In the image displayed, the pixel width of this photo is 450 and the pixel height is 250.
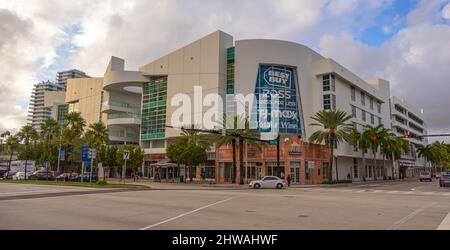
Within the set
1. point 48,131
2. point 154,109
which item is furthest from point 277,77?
point 48,131

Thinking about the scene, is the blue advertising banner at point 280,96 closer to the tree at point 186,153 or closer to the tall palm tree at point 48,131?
the tree at point 186,153

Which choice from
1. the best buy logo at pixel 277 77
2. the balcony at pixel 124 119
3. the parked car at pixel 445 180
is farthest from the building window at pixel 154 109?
the parked car at pixel 445 180

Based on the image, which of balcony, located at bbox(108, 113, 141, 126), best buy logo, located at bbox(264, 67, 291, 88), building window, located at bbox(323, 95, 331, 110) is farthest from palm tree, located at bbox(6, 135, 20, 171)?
building window, located at bbox(323, 95, 331, 110)

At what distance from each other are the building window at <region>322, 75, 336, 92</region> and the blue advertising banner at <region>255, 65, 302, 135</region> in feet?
19.9

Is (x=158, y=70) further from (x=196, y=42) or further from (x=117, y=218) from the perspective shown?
(x=117, y=218)

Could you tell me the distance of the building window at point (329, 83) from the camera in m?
65.1

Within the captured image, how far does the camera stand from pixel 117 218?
12.0 metres

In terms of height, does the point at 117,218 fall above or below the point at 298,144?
below

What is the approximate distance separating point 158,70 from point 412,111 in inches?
3965

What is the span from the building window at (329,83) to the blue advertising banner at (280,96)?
239 inches

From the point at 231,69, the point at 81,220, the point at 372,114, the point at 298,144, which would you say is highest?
the point at 231,69

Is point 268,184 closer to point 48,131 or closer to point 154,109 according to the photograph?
point 154,109
